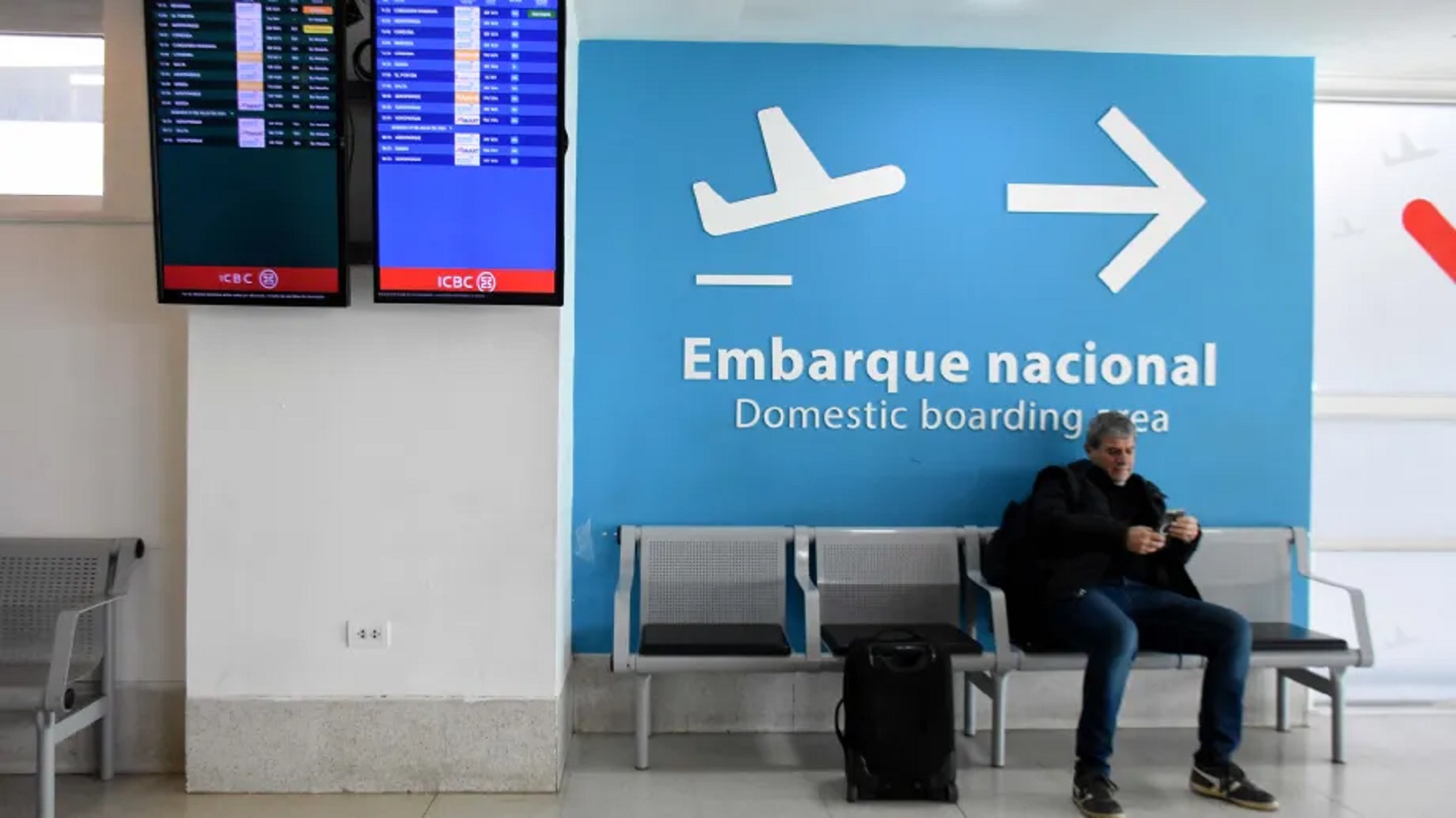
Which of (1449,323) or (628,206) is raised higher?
(628,206)

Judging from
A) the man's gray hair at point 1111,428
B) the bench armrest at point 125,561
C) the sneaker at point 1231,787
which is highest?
the man's gray hair at point 1111,428

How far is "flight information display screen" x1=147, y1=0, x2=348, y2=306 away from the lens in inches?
133

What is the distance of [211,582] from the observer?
3.61m

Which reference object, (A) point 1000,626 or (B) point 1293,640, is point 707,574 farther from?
(B) point 1293,640

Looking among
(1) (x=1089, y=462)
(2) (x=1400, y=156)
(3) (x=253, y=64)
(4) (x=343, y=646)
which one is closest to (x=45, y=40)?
(3) (x=253, y=64)

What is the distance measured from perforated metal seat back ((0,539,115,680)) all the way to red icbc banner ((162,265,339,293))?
112 centimetres

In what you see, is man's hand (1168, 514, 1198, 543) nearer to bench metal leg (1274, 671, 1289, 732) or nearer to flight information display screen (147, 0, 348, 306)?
bench metal leg (1274, 671, 1289, 732)

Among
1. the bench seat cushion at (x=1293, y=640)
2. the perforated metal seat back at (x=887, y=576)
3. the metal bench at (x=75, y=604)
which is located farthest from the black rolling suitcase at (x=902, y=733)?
the metal bench at (x=75, y=604)

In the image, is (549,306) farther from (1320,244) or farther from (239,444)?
(1320,244)

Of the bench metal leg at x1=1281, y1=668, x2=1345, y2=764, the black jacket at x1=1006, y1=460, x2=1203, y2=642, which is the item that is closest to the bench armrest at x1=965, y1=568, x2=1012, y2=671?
the black jacket at x1=1006, y1=460, x2=1203, y2=642

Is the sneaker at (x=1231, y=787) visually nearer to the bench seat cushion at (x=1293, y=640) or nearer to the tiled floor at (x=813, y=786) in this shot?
the tiled floor at (x=813, y=786)

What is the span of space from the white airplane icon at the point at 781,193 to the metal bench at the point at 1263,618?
1.56 meters

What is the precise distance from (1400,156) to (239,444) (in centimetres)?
507

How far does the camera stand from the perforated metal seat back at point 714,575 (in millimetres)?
4320
